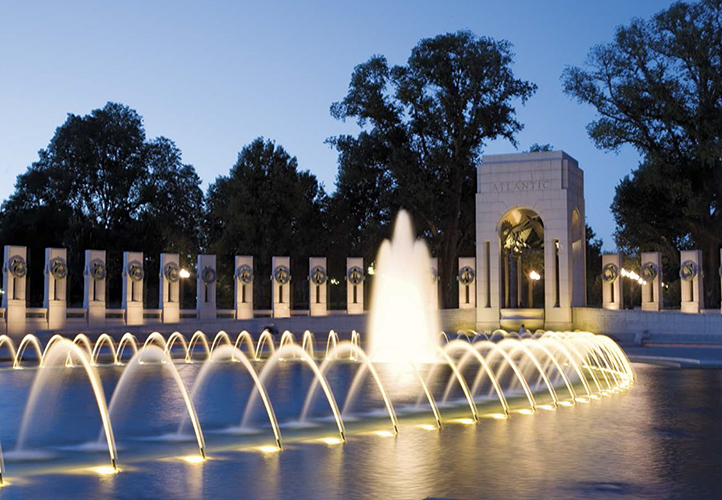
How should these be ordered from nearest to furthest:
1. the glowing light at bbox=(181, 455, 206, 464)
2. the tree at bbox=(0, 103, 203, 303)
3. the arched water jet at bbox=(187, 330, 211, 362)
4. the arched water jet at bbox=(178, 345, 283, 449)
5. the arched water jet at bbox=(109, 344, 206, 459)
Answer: the glowing light at bbox=(181, 455, 206, 464) → the arched water jet at bbox=(109, 344, 206, 459) → the arched water jet at bbox=(178, 345, 283, 449) → the arched water jet at bbox=(187, 330, 211, 362) → the tree at bbox=(0, 103, 203, 303)

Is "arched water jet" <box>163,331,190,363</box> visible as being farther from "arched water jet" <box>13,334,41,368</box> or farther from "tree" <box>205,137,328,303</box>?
"tree" <box>205,137,328,303</box>

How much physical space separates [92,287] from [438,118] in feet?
81.3

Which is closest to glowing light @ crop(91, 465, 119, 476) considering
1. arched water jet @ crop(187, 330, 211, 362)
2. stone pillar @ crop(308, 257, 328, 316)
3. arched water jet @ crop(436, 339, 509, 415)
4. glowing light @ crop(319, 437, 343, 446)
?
glowing light @ crop(319, 437, 343, 446)

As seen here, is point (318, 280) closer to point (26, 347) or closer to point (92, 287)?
point (92, 287)

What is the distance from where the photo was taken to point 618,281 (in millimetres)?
39656

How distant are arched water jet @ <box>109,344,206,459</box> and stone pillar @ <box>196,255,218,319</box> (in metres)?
10.5

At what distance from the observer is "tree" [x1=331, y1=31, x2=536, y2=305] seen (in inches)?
2025

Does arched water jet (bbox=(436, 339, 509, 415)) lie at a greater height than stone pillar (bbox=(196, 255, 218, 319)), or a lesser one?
lesser

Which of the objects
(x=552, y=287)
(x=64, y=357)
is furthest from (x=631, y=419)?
(x=552, y=287)

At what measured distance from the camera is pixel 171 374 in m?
19.8

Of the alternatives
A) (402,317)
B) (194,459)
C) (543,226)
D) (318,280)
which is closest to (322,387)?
(194,459)

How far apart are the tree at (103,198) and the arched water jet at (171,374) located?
33871mm

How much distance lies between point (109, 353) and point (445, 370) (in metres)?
11.4

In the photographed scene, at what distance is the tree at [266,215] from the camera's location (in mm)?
53094
